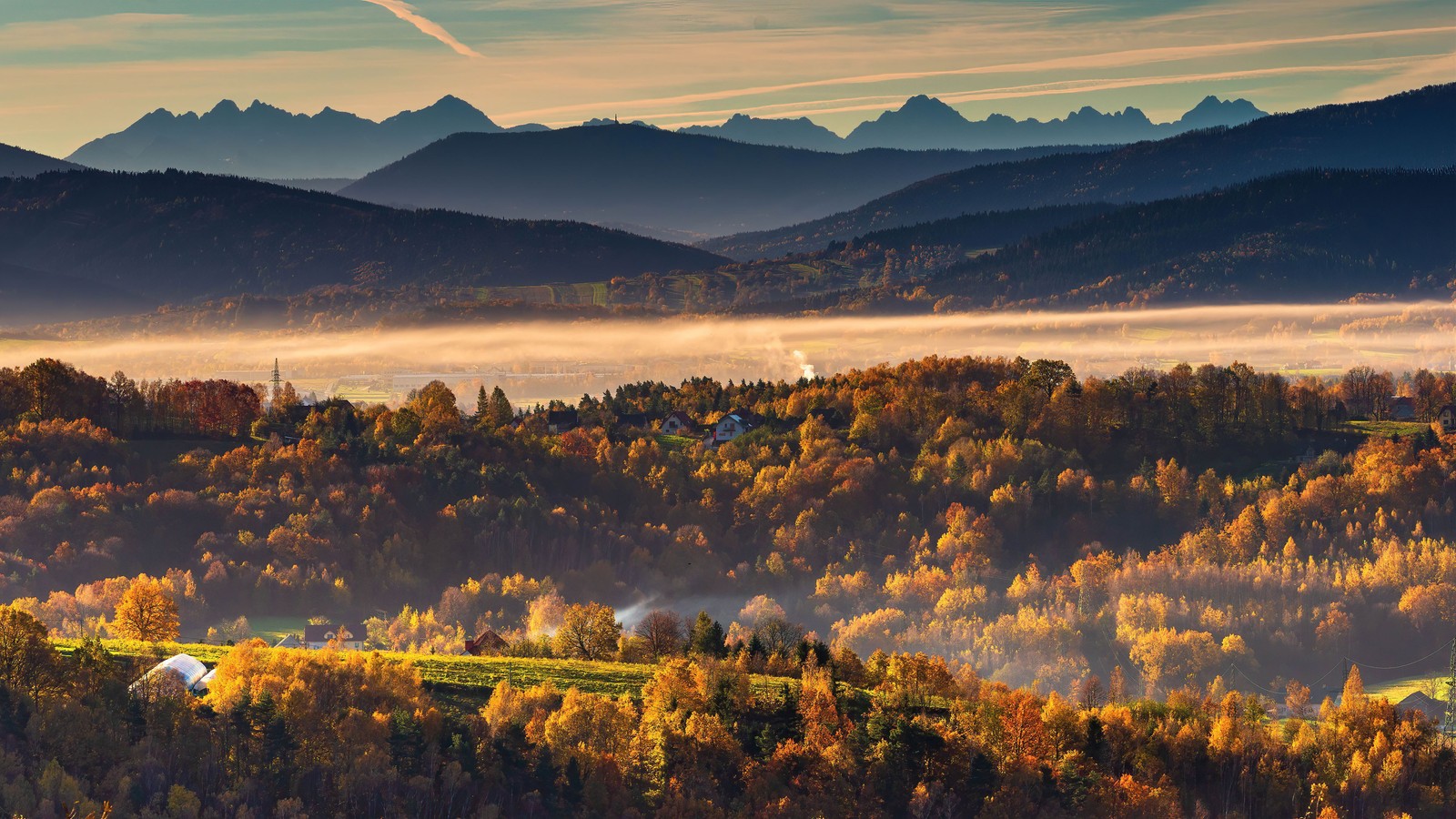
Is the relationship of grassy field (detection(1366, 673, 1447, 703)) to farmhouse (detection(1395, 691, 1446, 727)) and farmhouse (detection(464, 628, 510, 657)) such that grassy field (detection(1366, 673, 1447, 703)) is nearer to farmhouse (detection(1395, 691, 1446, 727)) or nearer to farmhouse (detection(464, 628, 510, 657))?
farmhouse (detection(1395, 691, 1446, 727))

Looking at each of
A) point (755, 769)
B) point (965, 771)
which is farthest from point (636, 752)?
point (965, 771)

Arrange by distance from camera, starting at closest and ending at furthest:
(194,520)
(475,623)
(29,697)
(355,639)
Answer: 1. (29,697)
2. (355,639)
3. (475,623)
4. (194,520)

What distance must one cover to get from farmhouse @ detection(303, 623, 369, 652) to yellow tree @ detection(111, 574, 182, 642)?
15336 millimetres

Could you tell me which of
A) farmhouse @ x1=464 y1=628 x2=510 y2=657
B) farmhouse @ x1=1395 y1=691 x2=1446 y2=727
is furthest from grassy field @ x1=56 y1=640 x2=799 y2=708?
farmhouse @ x1=1395 y1=691 x2=1446 y2=727

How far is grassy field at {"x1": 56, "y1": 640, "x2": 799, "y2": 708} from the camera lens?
387 feet

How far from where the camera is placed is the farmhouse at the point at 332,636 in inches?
6225

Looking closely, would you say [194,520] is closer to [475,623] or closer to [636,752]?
[475,623]

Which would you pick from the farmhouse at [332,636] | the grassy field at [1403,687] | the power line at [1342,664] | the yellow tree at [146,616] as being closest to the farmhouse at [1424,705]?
the grassy field at [1403,687]

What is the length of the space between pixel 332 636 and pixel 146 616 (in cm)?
2365

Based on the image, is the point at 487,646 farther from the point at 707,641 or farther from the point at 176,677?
the point at 176,677

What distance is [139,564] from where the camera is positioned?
18700 centimetres

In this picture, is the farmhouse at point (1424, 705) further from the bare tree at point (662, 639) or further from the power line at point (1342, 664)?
the bare tree at point (662, 639)

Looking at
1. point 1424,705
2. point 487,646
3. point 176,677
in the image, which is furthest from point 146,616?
point 1424,705

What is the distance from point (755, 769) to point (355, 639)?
60.8 metres
